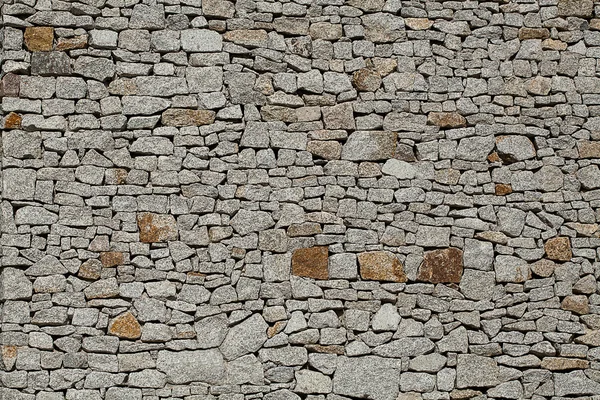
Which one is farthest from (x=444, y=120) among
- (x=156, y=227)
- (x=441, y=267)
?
(x=156, y=227)

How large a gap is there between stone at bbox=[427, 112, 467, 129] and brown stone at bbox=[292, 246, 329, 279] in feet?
4.00

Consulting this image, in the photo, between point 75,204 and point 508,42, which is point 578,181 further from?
point 75,204

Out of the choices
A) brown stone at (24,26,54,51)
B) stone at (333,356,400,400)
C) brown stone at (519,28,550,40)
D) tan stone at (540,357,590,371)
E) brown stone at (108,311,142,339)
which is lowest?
stone at (333,356,400,400)

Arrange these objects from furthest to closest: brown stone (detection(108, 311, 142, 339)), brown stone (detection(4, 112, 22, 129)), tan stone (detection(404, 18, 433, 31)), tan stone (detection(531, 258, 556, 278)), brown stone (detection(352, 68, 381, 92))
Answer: tan stone (detection(404, 18, 433, 31))
brown stone (detection(352, 68, 381, 92))
tan stone (detection(531, 258, 556, 278))
brown stone (detection(4, 112, 22, 129))
brown stone (detection(108, 311, 142, 339))

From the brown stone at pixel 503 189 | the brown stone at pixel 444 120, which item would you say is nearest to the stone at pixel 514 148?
the brown stone at pixel 503 189

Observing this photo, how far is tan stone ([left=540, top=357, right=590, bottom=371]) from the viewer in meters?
5.87

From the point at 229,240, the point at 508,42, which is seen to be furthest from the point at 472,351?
the point at 508,42

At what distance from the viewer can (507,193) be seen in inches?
235

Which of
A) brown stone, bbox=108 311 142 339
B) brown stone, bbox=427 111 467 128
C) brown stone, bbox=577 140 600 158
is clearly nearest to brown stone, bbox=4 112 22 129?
brown stone, bbox=108 311 142 339

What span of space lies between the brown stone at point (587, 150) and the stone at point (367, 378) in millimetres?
2028

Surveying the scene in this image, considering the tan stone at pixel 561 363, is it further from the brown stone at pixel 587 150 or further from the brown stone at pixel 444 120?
the brown stone at pixel 444 120

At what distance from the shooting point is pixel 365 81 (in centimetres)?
602

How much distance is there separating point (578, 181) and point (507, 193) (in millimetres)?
525

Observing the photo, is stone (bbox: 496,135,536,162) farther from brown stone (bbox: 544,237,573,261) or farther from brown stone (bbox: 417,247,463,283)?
brown stone (bbox: 417,247,463,283)
